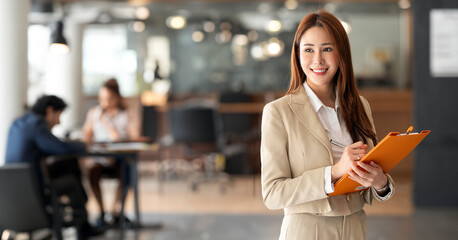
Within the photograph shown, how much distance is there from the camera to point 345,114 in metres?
1.61

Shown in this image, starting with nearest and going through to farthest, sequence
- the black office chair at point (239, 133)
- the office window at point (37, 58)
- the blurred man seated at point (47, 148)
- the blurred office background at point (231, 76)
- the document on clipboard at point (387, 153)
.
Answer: the document on clipboard at point (387, 153) < the blurred man seated at point (47, 148) < the blurred office background at point (231, 76) < the black office chair at point (239, 133) < the office window at point (37, 58)

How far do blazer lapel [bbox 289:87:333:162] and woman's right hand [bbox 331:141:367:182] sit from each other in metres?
0.09

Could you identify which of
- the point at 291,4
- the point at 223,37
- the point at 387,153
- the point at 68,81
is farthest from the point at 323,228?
the point at 223,37

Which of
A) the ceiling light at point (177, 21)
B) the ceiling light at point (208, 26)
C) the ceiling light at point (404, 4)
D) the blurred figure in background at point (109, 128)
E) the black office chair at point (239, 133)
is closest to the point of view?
the blurred figure in background at point (109, 128)

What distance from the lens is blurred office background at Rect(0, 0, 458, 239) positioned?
5.19m

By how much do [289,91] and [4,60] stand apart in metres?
3.61

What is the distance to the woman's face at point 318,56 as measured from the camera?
157cm

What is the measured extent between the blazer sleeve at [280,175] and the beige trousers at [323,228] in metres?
0.07

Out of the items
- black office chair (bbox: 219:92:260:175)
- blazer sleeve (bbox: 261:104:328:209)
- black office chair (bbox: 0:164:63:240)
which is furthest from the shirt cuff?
black office chair (bbox: 219:92:260:175)

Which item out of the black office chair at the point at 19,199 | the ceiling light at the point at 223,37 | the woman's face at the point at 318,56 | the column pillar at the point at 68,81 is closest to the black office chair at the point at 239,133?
the column pillar at the point at 68,81

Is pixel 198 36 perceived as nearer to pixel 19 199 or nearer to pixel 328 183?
pixel 19 199

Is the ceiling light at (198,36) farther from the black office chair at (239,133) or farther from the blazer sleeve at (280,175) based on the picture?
the blazer sleeve at (280,175)

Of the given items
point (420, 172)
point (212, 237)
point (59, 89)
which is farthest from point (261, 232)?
point (59, 89)

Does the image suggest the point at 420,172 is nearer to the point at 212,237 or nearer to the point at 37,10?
the point at 212,237
